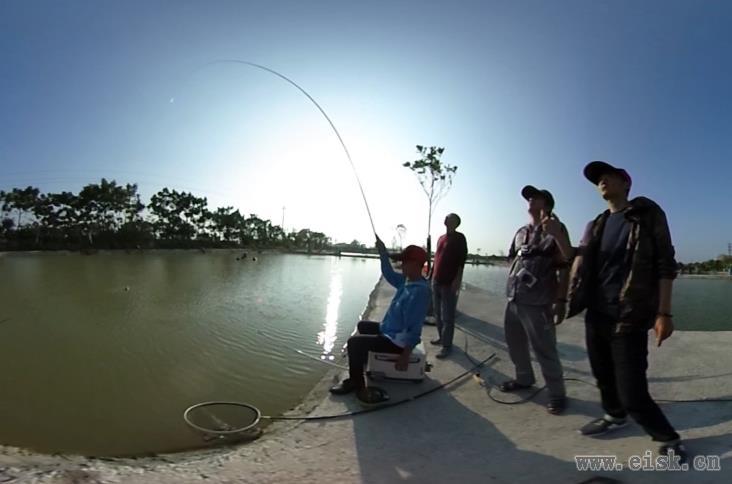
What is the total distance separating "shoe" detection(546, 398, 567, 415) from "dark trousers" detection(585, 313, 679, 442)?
0.49 m

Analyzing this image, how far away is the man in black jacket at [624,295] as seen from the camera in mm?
2416

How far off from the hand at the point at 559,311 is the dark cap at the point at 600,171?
3.42 feet

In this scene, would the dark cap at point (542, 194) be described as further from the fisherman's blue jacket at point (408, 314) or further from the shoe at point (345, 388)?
the shoe at point (345, 388)

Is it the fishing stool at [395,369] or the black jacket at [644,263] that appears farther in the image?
the fishing stool at [395,369]

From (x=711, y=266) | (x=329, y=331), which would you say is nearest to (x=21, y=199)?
(x=329, y=331)

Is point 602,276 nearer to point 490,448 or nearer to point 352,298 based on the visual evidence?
point 490,448

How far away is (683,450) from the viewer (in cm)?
232

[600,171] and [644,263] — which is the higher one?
[600,171]

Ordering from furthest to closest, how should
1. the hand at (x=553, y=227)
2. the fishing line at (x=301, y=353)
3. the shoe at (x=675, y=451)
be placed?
1. the fishing line at (x=301, y=353)
2. the hand at (x=553, y=227)
3. the shoe at (x=675, y=451)

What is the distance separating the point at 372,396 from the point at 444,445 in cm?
89

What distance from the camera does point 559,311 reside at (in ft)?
10.9

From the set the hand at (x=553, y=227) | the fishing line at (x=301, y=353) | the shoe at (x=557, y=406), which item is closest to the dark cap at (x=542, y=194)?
the hand at (x=553, y=227)

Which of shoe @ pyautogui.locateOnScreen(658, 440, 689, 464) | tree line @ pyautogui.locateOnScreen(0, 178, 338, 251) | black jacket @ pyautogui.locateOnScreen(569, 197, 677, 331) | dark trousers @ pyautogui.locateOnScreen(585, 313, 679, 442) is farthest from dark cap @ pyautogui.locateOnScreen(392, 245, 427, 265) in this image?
tree line @ pyautogui.locateOnScreen(0, 178, 338, 251)

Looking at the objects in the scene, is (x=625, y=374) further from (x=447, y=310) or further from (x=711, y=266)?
(x=711, y=266)
